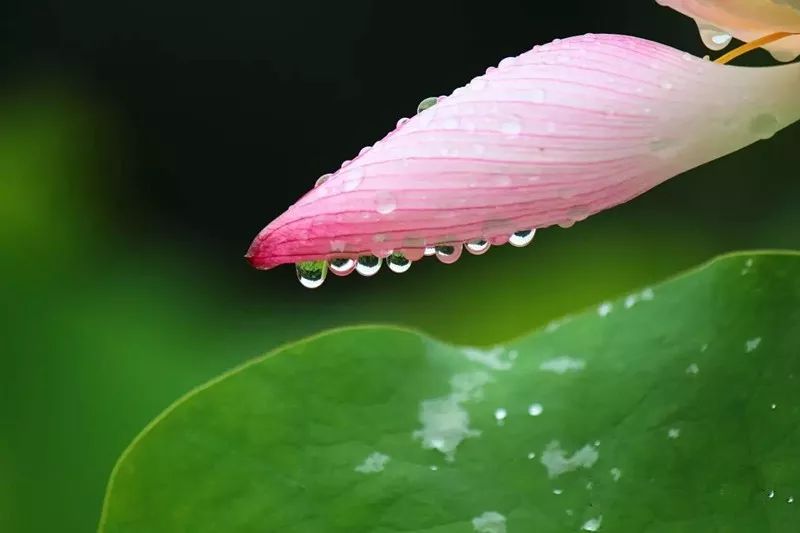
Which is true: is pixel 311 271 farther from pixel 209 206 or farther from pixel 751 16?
pixel 209 206

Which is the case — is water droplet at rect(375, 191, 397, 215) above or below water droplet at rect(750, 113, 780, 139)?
below

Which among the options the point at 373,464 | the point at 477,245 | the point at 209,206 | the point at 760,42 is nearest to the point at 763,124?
the point at 760,42

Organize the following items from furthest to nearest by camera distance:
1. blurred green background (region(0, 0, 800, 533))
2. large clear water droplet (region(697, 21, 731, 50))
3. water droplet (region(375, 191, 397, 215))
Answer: blurred green background (region(0, 0, 800, 533))
large clear water droplet (region(697, 21, 731, 50))
water droplet (region(375, 191, 397, 215))

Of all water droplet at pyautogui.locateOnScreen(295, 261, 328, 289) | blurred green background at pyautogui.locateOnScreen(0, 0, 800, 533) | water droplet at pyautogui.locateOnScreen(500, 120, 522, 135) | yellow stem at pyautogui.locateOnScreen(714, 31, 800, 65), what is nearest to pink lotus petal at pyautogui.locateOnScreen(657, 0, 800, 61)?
yellow stem at pyautogui.locateOnScreen(714, 31, 800, 65)

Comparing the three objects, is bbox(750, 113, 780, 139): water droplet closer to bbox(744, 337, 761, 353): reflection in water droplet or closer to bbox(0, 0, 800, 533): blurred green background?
bbox(744, 337, 761, 353): reflection in water droplet

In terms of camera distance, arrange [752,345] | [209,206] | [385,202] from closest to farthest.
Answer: [385,202] < [752,345] < [209,206]

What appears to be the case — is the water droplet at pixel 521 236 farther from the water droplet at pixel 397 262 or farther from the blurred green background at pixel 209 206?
the blurred green background at pixel 209 206
